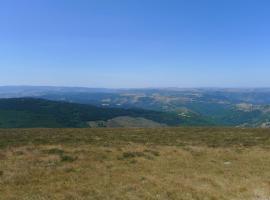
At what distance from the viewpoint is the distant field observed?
1623cm

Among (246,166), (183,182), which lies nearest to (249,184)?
(183,182)

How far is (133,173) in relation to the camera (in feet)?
66.8

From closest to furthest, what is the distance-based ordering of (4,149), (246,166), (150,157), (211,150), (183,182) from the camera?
(183,182)
(246,166)
(150,157)
(4,149)
(211,150)

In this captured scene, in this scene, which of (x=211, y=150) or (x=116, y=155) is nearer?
(x=116, y=155)

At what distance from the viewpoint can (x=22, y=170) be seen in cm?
2044

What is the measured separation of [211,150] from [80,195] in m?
18.1

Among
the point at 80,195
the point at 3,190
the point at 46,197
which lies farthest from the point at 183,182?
the point at 3,190

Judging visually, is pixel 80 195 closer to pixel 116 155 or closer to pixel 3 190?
pixel 3 190

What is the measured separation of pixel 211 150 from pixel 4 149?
56.3 feet

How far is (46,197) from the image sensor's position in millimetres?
15008

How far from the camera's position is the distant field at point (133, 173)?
1623 centimetres

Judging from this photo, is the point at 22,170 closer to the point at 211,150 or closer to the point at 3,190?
the point at 3,190

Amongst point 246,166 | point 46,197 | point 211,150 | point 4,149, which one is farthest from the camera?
point 211,150

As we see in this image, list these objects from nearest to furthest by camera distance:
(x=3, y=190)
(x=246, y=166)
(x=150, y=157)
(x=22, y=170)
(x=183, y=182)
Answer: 1. (x=3, y=190)
2. (x=183, y=182)
3. (x=22, y=170)
4. (x=246, y=166)
5. (x=150, y=157)
